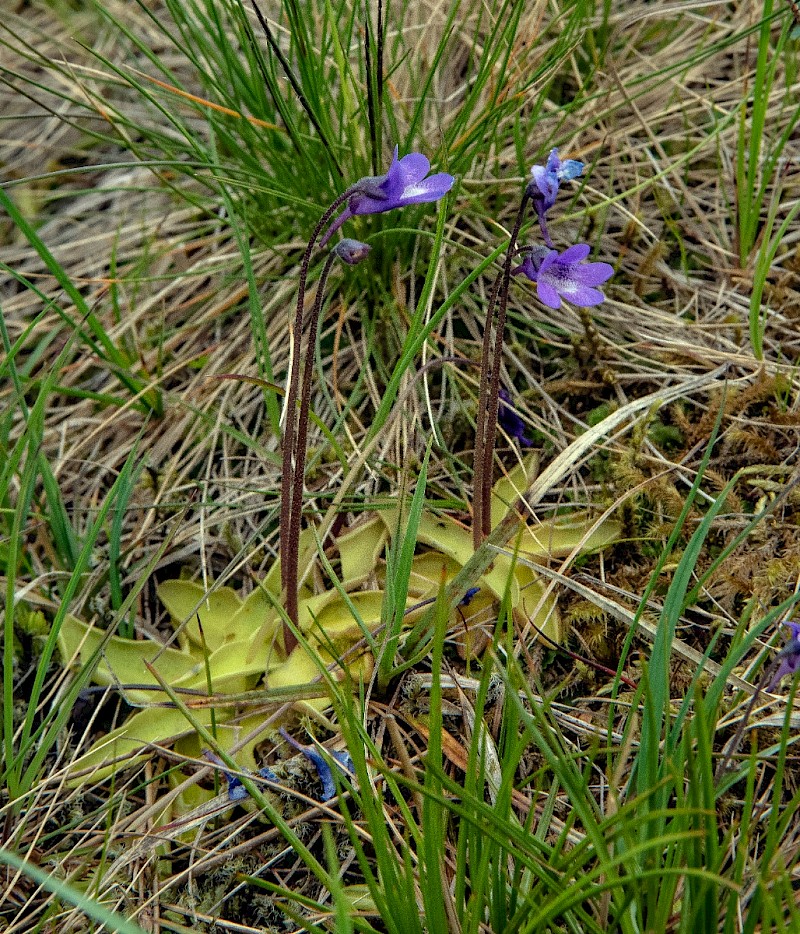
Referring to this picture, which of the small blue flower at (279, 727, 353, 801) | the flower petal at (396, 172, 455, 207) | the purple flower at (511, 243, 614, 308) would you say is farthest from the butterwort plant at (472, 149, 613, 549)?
the small blue flower at (279, 727, 353, 801)

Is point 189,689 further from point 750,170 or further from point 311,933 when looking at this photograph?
point 750,170

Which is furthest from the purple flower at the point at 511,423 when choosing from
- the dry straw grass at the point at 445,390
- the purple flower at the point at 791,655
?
the purple flower at the point at 791,655

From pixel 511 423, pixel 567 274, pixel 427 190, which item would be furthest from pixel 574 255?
pixel 511 423

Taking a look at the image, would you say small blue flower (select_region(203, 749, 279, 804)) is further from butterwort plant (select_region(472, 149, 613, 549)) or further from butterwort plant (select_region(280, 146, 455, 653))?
butterwort plant (select_region(472, 149, 613, 549))

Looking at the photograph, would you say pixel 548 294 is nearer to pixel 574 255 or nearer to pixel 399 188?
pixel 574 255

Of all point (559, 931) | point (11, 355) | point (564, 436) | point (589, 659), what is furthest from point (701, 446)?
point (11, 355)

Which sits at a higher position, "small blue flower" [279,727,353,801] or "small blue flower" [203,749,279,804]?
"small blue flower" [203,749,279,804]
